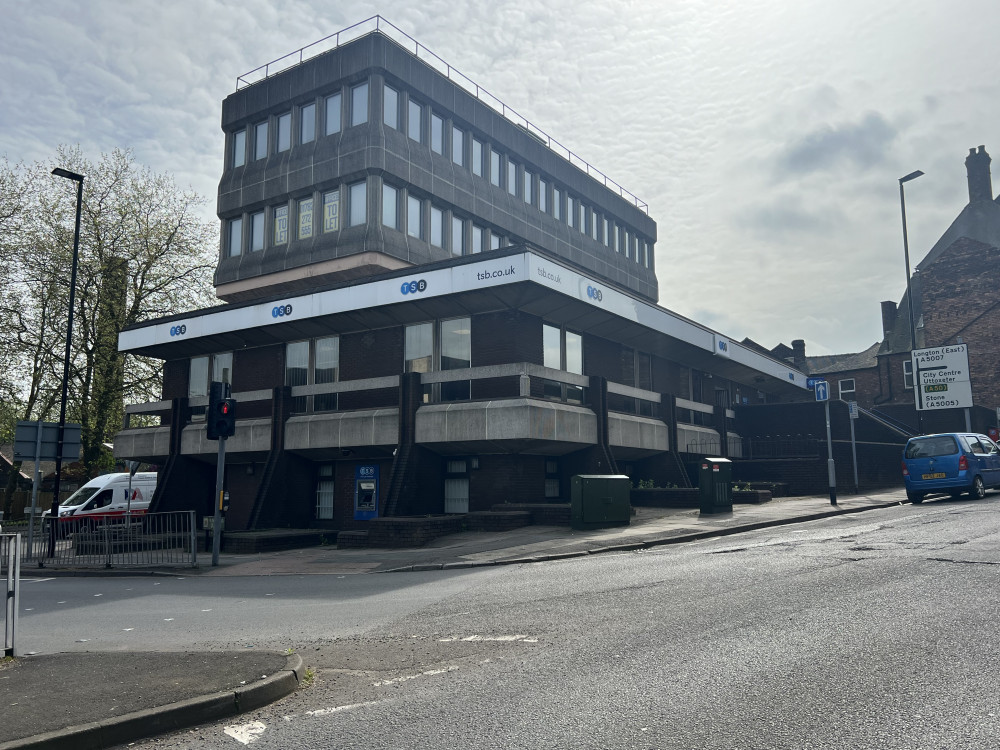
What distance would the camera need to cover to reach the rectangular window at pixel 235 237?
35.0 meters

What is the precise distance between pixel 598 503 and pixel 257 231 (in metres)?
21.8

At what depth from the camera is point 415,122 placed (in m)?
33.3

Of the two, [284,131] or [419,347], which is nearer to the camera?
[419,347]

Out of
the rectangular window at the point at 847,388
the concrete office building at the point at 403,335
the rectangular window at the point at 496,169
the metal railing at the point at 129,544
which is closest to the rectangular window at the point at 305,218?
the concrete office building at the point at 403,335

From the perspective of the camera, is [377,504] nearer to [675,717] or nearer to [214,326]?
[214,326]

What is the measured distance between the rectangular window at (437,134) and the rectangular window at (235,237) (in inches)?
352

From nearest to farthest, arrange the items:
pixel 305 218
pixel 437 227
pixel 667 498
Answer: pixel 667 498
pixel 305 218
pixel 437 227

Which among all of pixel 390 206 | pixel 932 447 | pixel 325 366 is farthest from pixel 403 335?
pixel 932 447

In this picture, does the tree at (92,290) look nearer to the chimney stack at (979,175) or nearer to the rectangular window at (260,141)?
the rectangular window at (260,141)

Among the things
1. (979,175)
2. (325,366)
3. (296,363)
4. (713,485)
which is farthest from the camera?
(979,175)

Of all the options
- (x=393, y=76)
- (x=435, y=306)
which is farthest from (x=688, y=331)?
(x=393, y=76)

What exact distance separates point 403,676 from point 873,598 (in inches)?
197

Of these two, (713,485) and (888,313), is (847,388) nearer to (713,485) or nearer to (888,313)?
(888,313)

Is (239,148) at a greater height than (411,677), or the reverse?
(239,148)
